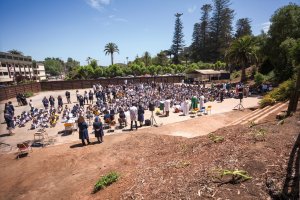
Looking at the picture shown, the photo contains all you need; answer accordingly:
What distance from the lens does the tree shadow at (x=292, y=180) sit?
437 centimetres

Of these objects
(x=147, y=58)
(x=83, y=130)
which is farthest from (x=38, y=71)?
(x=83, y=130)

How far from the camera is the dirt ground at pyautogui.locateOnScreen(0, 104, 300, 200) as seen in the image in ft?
15.8

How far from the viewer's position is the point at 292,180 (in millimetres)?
4676

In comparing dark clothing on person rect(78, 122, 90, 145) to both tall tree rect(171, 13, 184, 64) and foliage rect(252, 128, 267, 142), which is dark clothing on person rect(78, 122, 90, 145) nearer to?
foliage rect(252, 128, 267, 142)

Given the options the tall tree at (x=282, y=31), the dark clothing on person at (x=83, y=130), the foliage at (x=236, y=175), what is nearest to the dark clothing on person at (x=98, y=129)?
the dark clothing on person at (x=83, y=130)

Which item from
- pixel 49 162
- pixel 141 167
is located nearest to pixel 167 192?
pixel 141 167

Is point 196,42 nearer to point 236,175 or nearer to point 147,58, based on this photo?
point 147,58

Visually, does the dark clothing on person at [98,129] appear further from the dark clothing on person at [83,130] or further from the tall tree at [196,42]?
the tall tree at [196,42]

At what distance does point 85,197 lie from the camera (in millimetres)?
6410

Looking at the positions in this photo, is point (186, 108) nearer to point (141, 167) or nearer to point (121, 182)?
point (141, 167)

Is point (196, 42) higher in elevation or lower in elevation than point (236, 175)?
higher

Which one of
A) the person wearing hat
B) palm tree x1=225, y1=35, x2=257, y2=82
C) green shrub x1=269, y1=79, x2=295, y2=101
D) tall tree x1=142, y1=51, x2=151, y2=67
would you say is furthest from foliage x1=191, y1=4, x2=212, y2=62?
the person wearing hat

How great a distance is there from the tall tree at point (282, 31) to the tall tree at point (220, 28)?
1738 inches

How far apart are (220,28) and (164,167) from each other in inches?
3154
